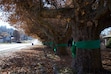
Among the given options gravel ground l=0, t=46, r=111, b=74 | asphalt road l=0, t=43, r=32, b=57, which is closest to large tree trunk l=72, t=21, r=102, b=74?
gravel ground l=0, t=46, r=111, b=74

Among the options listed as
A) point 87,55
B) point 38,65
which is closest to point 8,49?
point 38,65

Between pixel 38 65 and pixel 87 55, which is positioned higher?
pixel 87 55

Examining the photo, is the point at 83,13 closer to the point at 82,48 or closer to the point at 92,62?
the point at 82,48

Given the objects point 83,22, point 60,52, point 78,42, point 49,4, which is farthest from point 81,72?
point 60,52

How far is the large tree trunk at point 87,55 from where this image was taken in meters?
9.16

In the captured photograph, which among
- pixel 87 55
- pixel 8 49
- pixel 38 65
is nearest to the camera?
pixel 87 55

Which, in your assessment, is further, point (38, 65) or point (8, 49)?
point (8, 49)

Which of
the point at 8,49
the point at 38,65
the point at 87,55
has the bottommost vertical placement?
the point at 8,49

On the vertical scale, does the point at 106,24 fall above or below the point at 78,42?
above

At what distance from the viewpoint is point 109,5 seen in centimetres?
798

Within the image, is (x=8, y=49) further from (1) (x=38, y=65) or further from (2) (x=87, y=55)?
(2) (x=87, y=55)

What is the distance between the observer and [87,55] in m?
9.23

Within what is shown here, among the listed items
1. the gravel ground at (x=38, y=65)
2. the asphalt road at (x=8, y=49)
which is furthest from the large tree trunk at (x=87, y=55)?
the asphalt road at (x=8, y=49)

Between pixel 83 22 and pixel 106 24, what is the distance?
1119 millimetres
